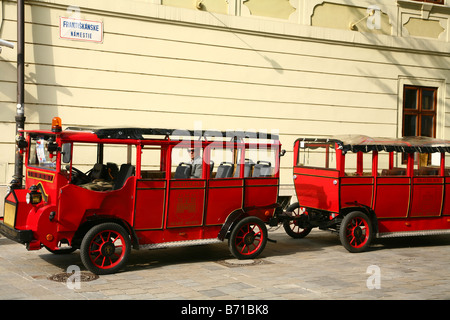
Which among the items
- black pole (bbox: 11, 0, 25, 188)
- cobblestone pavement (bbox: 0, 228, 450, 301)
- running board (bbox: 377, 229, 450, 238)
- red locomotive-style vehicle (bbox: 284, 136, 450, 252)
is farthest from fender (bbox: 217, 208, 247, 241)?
black pole (bbox: 11, 0, 25, 188)

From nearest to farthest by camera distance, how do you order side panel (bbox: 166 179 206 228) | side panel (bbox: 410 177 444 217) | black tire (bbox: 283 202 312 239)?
side panel (bbox: 166 179 206 228)
side panel (bbox: 410 177 444 217)
black tire (bbox: 283 202 312 239)

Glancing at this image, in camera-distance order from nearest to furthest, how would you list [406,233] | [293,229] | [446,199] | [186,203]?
1. [186,203]
2. [406,233]
3. [446,199]
4. [293,229]

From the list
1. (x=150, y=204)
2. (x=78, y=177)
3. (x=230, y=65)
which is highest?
(x=230, y=65)

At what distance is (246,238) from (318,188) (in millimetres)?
1876

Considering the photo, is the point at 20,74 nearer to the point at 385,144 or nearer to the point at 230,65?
the point at 230,65

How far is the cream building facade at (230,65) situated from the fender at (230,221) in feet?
14.3

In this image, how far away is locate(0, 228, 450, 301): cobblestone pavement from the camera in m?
7.09

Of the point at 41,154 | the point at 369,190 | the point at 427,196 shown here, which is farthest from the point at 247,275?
the point at 427,196

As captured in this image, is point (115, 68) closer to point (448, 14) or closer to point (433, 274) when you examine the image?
point (433, 274)

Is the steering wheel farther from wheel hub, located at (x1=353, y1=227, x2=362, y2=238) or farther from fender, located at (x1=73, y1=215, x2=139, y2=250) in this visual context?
wheel hub, located at (x1=353, y1=227, x2=362, y2=238)

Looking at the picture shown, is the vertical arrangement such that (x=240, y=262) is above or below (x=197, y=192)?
below

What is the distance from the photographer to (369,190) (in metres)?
10.3

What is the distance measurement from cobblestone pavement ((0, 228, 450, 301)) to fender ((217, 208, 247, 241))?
0.41 meters

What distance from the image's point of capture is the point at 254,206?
953cm
